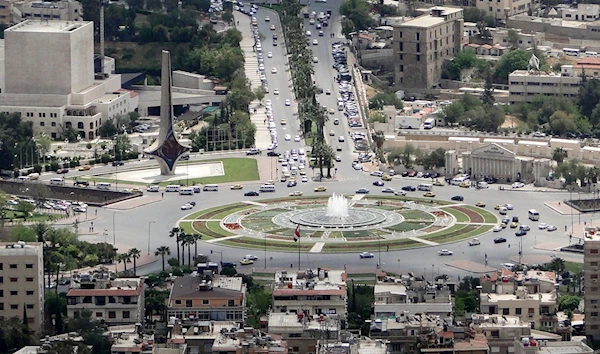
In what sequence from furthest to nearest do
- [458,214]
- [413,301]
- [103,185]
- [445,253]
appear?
[103,185] → [458,214] → [445,253] → [413,301]

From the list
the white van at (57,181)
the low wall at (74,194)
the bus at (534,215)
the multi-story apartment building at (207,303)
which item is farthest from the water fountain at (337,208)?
the multi-story apartment building at (207,303)

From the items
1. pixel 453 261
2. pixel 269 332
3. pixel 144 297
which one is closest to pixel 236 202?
pixel 453 261

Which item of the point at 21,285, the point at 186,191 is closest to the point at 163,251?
the point at 21,285

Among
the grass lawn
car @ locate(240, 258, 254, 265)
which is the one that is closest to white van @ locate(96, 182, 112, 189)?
the grass lawn

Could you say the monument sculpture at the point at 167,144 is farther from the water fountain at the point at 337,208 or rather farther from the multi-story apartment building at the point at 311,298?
the multi-story apartment building at the point at 311,298

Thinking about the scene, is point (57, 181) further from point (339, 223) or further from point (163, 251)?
point (163, 251)

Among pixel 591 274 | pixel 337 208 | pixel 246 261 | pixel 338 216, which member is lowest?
pixel 246 261
